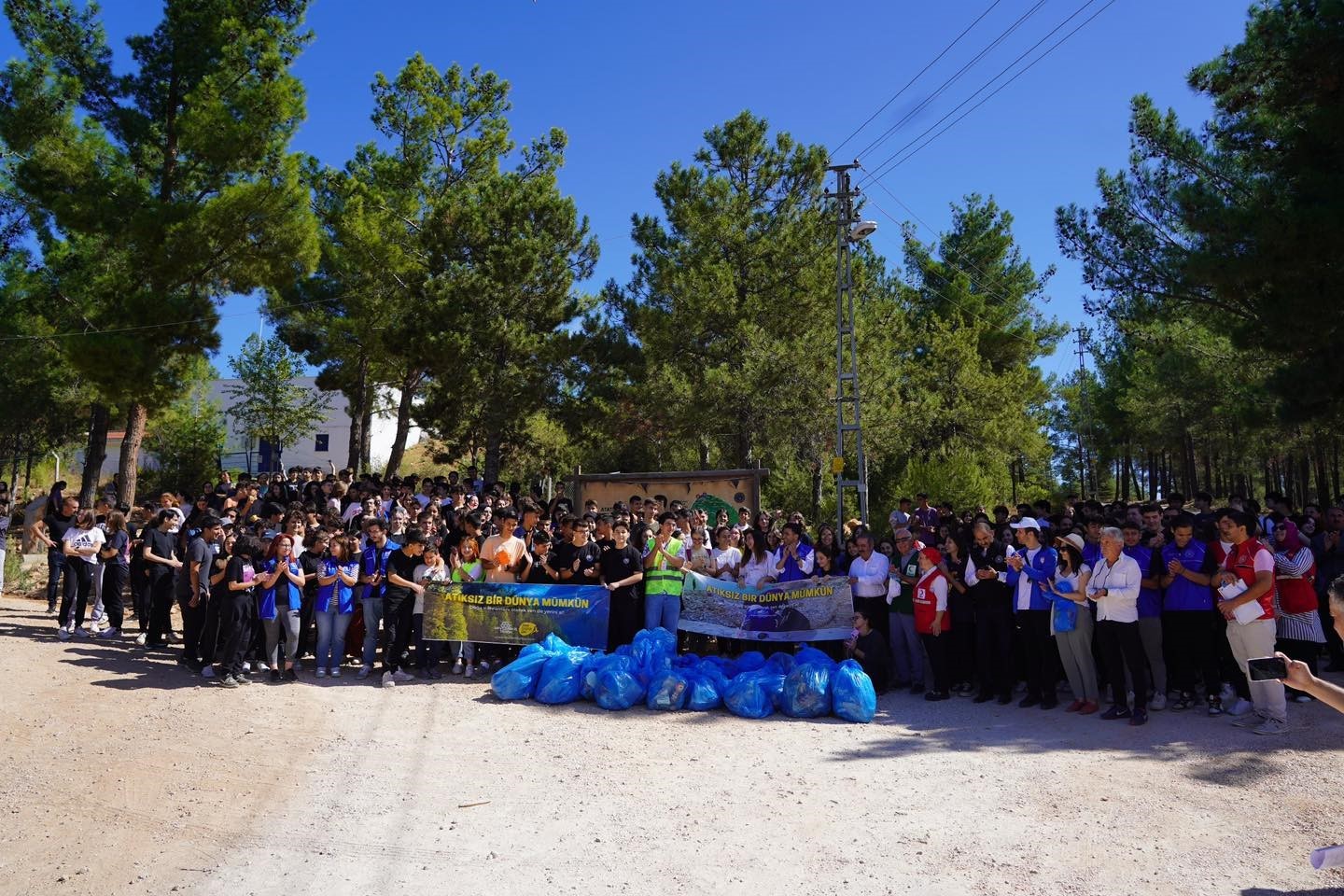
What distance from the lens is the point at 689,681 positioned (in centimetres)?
867

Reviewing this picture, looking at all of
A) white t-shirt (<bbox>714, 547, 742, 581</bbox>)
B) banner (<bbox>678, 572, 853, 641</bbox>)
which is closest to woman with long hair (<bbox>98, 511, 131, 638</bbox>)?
banner (<bbox>678, 572, 853, 641</bbox>)

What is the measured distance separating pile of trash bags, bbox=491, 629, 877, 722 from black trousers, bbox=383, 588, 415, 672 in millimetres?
1288

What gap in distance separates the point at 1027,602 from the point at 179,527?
34.2ft

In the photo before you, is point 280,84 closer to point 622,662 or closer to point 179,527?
point 179,527

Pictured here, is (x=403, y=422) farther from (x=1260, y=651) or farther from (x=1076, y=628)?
(x=1260, y=651)

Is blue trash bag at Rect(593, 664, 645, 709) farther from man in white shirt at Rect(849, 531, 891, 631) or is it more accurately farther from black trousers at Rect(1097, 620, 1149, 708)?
black trousers at Rect(1097, 620, 1149, 708)

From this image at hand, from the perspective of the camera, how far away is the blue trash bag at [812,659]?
28.2 feet

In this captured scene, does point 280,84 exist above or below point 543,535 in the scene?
above

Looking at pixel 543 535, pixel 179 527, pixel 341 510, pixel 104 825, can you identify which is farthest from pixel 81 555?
pixel 104 825

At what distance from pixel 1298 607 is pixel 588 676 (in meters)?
6.73

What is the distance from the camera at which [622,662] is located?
28.8ft

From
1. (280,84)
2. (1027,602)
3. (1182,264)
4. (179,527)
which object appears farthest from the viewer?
(280,84)

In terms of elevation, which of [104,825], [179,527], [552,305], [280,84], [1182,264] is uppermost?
[280,84]

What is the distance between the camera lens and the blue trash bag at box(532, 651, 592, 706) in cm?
873
